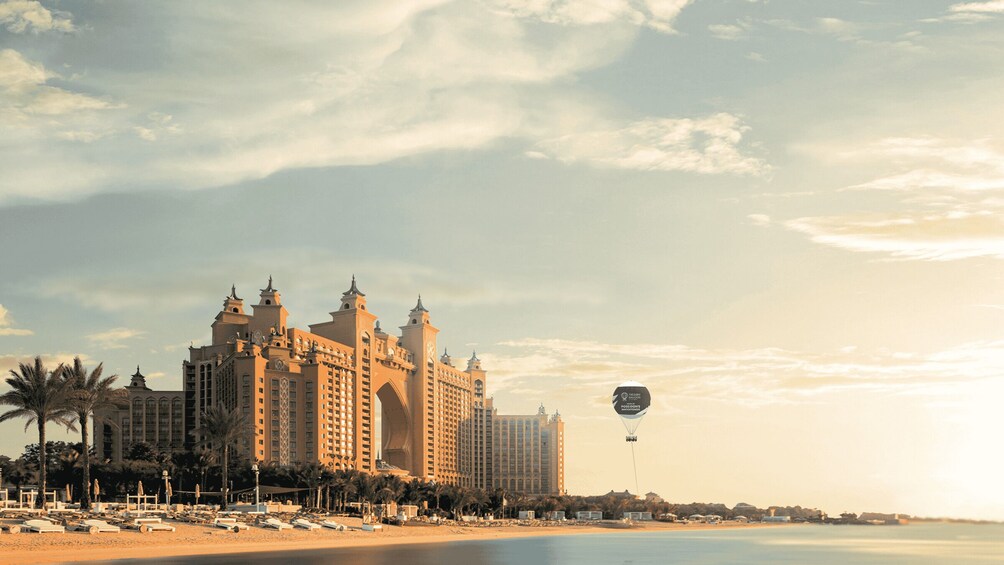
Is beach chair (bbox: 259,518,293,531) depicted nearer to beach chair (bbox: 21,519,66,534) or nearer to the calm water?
the calm water

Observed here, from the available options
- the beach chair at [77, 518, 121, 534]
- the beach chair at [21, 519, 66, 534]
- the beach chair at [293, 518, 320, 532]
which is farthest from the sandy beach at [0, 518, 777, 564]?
the beach chair at [293, 518, 320, 532]

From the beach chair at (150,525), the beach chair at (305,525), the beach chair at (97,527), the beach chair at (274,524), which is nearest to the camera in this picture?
the beach chair at (97,527)

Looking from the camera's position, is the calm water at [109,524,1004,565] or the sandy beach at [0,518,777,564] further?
the calm water at [109,524,1004,565]

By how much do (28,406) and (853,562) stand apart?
88.3 m

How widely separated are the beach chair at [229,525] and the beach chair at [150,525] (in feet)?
21.7

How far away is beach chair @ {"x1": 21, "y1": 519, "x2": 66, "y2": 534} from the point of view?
8462cm

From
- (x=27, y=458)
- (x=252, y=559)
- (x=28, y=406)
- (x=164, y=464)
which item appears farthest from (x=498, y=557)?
(x=27, y=458)

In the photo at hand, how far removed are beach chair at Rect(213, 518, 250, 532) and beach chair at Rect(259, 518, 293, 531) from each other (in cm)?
492

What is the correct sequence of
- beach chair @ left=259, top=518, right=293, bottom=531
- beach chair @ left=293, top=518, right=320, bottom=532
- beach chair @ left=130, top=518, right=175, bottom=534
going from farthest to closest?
beach chair @ left=293, top=518, right=320, bottom=532 → beach chair @ left=259, top=518, right=293, bottom=531 → beach chair @ left=130, top=518, right=175, bottom=534

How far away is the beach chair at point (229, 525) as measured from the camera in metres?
107

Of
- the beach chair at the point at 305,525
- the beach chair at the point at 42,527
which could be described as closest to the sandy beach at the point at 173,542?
the beach chair at the point at 42,527

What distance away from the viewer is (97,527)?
295 feet

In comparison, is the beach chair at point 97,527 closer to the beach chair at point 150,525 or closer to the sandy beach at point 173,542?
the sandy beach at point 173,542

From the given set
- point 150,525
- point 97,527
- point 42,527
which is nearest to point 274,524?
point 150,525
